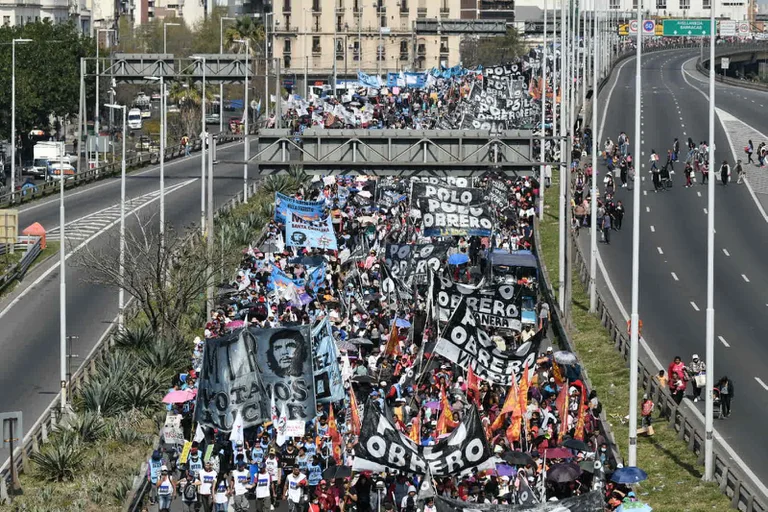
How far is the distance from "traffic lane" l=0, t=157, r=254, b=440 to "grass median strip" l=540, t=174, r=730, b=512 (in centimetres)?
1446

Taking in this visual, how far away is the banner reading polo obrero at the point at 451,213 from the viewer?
180 ft

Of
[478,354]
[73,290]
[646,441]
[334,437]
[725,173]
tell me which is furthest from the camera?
[725,173]

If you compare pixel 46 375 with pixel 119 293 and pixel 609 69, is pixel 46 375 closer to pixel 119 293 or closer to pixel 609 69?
pixel 119 293

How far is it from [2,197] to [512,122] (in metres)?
26.6

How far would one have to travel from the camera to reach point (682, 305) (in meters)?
54.8

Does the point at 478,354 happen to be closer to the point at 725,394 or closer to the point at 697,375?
the point at 725,394

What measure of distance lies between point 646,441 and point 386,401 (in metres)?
6.74

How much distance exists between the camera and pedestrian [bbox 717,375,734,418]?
3997 cm

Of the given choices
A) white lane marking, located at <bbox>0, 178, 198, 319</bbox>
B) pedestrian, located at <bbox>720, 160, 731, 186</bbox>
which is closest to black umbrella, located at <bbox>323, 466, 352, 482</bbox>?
white lane marking, located at <bbox>0, 178, 198, 319</bbox>

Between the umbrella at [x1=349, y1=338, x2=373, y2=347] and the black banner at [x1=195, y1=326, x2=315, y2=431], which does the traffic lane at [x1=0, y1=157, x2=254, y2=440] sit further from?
the black banner at [x1=195, y1=326, x2=315, y2=431]

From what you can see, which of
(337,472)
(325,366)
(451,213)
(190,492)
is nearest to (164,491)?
(190,492)

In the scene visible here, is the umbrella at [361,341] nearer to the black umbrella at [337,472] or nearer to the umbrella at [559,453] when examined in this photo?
the umbrella at [559,453]

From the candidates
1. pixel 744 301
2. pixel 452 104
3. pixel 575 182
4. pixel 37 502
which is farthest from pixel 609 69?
pixel 37 502

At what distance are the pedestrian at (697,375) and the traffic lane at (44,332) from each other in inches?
643
